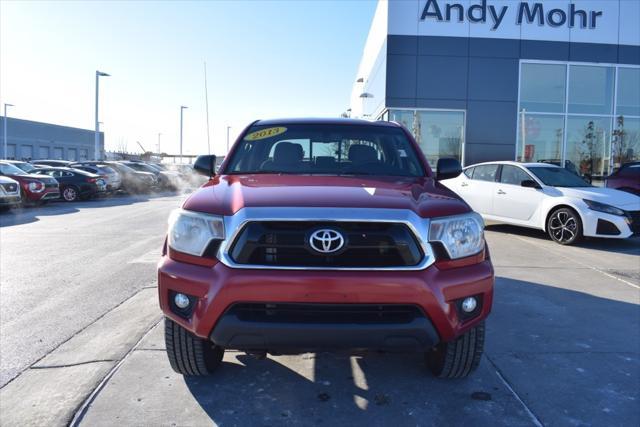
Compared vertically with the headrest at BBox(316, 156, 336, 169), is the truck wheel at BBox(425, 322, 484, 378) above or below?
below

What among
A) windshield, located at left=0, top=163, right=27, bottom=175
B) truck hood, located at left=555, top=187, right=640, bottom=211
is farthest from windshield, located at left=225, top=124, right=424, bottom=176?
windshield, located at left=0, top=163, right=27, bottom=175

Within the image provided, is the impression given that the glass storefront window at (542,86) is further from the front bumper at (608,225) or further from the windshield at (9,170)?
the windshield at (9,170)

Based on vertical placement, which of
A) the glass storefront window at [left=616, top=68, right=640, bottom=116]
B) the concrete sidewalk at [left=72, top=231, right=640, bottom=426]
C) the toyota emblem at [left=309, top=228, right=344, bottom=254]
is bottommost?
the concrete sidewalk at [left=72, top=231, right=640, bottom=426]

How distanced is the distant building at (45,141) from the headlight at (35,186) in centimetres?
5595

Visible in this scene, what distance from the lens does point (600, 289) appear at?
5.59 meters

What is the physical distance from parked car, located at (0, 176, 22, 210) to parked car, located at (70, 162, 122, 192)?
209 inches

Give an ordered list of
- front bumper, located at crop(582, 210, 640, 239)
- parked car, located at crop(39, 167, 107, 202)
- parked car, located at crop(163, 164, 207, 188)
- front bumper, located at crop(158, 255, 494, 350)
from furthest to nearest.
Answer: parked car, located at crop(163, 164, 207, 188) → parked car, located at crop(39, 167, 107, 202) → front bumper, located at crop(582, 210, 640, 239) → front bumper, located at crop(158, 255, 494, 350)

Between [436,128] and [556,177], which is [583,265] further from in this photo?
[436,128]

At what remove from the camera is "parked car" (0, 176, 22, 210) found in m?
13.2

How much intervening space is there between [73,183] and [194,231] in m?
17.1

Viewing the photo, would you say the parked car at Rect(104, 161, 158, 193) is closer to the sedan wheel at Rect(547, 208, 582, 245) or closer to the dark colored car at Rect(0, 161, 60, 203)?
the dark colored car at Rect(0, 161, 60, 203)

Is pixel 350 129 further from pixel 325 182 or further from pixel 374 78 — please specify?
pixel 374 78

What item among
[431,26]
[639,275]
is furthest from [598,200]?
[431,26]

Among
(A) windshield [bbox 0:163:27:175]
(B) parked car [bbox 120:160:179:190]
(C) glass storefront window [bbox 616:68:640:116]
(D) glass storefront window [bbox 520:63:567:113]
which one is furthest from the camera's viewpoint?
(B) parked car [bbox 120:160:179:190]
